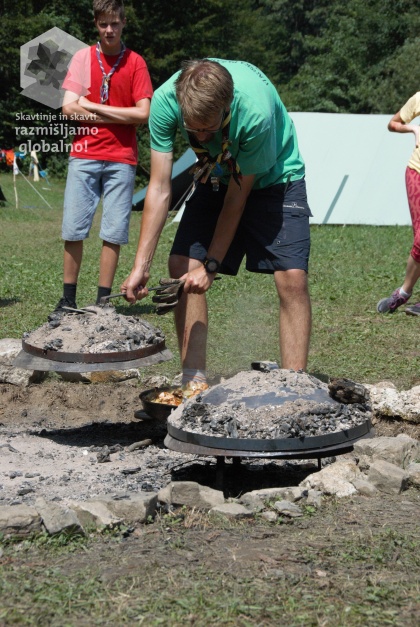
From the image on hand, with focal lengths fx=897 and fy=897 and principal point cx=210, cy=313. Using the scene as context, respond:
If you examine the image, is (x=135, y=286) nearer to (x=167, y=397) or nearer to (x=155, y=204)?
(x=155, y=204)

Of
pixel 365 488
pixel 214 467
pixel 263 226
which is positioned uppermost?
pixel 263 226

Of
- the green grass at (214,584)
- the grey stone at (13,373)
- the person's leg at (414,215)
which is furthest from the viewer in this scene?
the person's leg at (414,215)

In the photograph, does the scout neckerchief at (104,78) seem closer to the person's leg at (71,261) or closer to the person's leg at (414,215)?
the person's leg at (71,261)

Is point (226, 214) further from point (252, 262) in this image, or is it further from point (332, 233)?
point (332, 233)

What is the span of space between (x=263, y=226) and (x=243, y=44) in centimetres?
4041

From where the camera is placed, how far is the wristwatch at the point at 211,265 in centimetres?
443

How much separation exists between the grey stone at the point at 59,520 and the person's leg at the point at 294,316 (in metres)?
1.86

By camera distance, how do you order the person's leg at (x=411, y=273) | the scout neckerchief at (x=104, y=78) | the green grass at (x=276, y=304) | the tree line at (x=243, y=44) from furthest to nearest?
the tree line at (x=243, y=44) → the person's leg at (x=411, y=273) → the scout neckerchief at (x=104, y=78) → the green grass at (x=276, y=304)

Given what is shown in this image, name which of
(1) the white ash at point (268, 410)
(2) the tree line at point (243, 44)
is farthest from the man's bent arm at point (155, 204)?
(2) the tree line at point (243, 44)

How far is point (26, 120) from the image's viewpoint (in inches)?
1284

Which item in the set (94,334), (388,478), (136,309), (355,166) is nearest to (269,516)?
(388,478)

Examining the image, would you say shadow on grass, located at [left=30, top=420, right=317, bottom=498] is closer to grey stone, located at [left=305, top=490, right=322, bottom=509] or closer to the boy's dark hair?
grey stone, located at [left=305, top=490, right=322, bottom=509]

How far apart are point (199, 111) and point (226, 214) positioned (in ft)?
2.53

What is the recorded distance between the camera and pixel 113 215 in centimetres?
666
